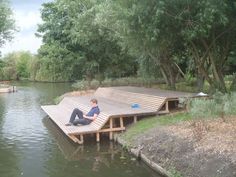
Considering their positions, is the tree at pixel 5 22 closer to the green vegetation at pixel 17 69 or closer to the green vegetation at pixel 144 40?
the green vegetation at pixel 144 40

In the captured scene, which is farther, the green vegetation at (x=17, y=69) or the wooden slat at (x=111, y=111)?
the green vegetation at (x=17, y=69)

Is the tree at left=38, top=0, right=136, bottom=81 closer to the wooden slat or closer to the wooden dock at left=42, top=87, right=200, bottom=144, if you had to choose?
the wooden slat

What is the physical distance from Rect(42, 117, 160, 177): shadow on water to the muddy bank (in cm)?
53

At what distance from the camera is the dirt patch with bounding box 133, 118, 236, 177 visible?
9.76 metres

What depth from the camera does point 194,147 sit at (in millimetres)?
11172

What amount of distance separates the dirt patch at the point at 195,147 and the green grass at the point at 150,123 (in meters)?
0.63

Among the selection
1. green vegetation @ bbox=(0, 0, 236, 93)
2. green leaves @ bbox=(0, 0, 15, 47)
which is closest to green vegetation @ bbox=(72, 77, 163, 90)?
green vegetation @ bbox=(0, 0, 236, 93)

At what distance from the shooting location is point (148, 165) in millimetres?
12070

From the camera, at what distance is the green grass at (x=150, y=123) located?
14.8 metres

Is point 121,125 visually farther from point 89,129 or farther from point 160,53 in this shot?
point 160,53

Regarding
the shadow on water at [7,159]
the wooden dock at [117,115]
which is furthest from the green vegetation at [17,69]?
the shadow on water at [7,159]

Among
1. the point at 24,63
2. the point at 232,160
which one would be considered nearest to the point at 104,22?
the point at 232,160

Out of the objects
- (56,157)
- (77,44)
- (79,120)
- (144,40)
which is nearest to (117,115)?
(79,120)

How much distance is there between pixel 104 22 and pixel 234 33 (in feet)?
32.2
